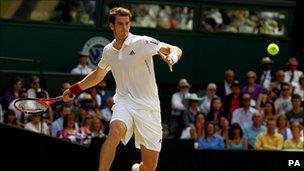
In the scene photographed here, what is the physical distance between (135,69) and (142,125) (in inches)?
24.0

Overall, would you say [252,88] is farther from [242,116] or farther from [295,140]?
[295,140]

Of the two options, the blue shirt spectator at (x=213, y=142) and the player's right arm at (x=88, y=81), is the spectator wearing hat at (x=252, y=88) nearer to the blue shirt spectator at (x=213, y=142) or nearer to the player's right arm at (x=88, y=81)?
the blue shirt spectator at (x=213, y=142)

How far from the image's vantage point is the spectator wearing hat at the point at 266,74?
18062 millimetres

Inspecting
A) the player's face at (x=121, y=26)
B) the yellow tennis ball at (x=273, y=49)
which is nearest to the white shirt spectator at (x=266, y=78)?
the yellow tennis ball at (x=273, y=49)

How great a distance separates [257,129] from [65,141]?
13.7 ft

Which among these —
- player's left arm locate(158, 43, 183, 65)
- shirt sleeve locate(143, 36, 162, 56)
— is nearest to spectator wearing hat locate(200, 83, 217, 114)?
shirt sleeve locate(143, 36, 162, 56)

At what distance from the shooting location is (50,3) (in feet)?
60.4

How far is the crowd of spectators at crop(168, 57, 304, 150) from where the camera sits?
15359 mm

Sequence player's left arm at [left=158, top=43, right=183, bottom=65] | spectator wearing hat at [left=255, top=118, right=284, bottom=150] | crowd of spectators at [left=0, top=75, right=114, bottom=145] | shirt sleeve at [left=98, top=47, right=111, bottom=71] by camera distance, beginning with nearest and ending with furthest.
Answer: player's left arm at [left=158, top=43, right=183, bottom=65], shirt sleeve at [left=98, top=47, right=111, bottom=71], crowd of spectators at [left=0, top=75, right=114, bottom=145], spectator wearing hat at [left=255, top=118, right=284, bottom=150]

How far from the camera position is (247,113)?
16.5 m

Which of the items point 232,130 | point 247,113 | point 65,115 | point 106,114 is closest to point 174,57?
point 65,115

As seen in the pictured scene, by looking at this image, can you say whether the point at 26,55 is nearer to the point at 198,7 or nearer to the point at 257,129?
the point at 198,7

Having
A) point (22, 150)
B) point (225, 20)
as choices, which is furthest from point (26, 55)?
point (22, 150)

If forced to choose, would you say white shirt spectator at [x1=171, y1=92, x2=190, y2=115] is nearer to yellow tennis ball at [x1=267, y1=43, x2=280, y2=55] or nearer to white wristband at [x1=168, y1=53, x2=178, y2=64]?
yellow tennis ball at [x1=267, y1=43, x2=280, y2=55]
